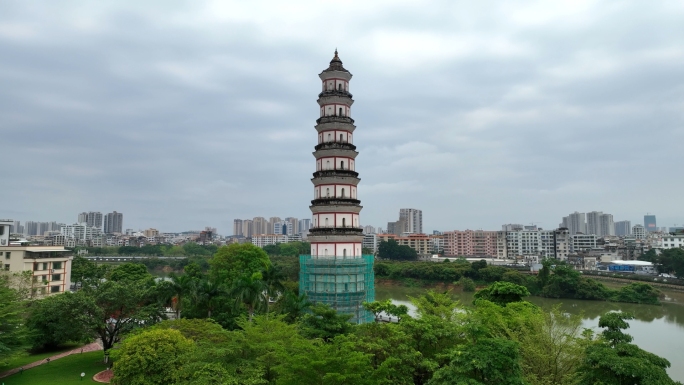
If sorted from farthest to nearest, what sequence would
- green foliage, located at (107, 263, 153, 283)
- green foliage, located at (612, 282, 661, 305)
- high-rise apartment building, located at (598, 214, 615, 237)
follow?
high-rise apartment building, located at (598, 214, 615, 237) < green foliage, located at (612, 282, 661, 305) < green foliage, located at (107, 263, 153, 283)

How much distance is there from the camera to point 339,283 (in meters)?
30.1

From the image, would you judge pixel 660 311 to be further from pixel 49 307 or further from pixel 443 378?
pixel 49 307

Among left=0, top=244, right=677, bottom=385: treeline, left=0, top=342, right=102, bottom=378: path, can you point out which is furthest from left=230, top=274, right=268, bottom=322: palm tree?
left=0, top=342, right=102, bottom=378: path

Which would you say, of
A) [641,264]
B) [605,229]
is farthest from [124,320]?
[605,229]

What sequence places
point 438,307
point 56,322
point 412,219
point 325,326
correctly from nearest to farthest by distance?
1. point 438,307
2. point 325,326
3. point 56,322
4. point 412,219

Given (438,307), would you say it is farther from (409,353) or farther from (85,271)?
(85,271)

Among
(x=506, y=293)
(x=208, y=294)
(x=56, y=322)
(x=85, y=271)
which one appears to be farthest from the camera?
(x=85, y=271)

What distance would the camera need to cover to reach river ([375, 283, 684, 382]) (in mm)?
30172

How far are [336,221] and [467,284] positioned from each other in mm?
37226

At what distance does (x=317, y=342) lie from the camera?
14.9m

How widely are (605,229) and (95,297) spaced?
184029 millimetres

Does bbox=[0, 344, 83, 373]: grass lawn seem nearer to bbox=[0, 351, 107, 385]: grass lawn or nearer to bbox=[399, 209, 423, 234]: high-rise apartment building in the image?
bbox=[0, 351, 107, 385]: grass lawn

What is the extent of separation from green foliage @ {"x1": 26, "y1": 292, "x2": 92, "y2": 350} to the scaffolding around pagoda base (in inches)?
519

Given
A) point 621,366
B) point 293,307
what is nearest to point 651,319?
point 293,307
